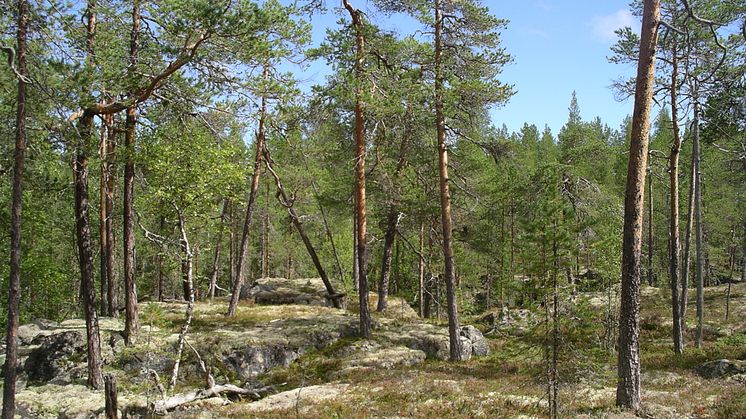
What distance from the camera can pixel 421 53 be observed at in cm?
1644

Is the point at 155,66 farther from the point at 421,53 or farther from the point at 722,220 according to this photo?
the point at 722,220

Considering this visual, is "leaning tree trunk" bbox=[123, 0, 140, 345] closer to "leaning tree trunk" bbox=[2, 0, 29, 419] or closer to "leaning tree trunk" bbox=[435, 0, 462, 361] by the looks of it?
"leaning tree trunk" bbox=[2, 0, 29, 419]

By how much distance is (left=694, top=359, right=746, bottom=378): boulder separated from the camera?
599 inches

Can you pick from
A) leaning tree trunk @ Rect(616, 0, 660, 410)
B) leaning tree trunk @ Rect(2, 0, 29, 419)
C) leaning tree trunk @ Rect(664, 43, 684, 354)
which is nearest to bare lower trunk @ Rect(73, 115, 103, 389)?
leaning tree trunk @ Rect(2, 0, 29, 419)

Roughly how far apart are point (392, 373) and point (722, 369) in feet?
34.1

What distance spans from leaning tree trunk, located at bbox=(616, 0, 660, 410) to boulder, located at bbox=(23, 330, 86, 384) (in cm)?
1451

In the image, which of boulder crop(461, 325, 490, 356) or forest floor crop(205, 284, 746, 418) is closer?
forest floor crop(205, 284, 746, 418)

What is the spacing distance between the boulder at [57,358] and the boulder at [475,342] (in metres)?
13.6

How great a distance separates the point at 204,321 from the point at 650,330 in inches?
903

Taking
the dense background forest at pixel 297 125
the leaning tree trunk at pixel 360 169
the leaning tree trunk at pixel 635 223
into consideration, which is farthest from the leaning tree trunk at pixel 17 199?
the leaning tree trunk at pixel 635 223

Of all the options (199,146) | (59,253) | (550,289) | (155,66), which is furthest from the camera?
(59,253)

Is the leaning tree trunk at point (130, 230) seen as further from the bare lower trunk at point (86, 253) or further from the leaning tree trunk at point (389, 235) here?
the leaning tree trunk at point (389, 235)

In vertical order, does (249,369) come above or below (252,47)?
below

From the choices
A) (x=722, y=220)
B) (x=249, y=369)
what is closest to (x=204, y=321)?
(x=249, y=369)
